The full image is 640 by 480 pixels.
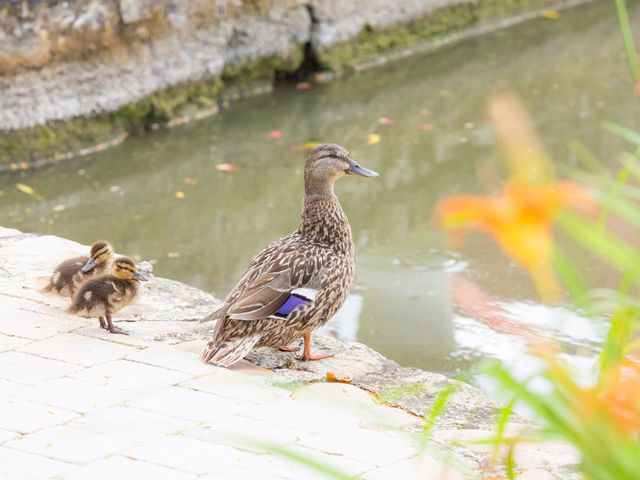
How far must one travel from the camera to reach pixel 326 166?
5371mm

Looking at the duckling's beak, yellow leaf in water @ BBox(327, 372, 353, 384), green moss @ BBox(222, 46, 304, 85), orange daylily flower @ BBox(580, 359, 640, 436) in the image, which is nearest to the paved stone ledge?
yellow leaf in water @ BBox(327, 372, 353, 384)

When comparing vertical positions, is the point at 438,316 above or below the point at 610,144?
below

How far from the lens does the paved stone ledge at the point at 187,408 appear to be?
372 centimetres

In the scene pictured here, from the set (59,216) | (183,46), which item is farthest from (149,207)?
(183,46)

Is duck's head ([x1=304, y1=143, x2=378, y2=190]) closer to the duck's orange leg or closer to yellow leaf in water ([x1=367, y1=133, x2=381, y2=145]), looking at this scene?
the duck's orange leg

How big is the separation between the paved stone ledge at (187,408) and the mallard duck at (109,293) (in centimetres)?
9

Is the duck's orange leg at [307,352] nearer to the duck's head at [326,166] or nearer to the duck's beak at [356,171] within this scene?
the duck's head at [326,166]

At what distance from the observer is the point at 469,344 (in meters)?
5.94

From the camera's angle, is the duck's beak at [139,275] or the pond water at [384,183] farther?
the pond water at [384,183]

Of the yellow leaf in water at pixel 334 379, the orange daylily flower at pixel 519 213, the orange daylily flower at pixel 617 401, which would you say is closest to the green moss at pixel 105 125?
the yellow leaf in water at pixel 334 379

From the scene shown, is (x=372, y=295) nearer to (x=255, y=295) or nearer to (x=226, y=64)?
(x=255, y=295)

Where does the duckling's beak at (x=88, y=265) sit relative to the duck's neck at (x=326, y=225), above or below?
below

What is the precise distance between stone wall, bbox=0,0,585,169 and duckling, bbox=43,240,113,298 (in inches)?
133

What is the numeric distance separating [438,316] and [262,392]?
6.71ft
